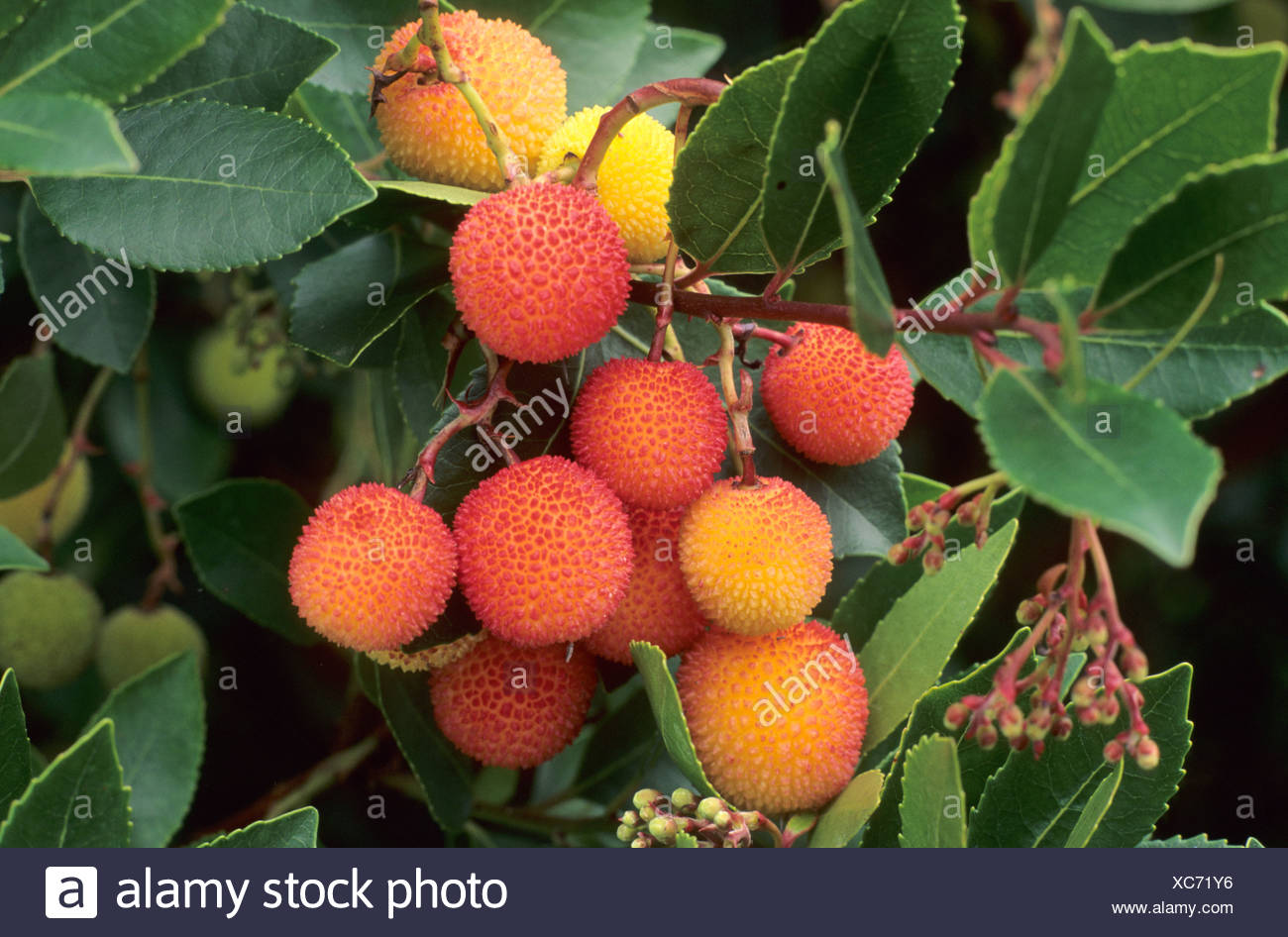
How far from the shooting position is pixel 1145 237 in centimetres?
66

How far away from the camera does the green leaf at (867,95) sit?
0.72m

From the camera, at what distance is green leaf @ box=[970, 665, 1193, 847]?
922 mm

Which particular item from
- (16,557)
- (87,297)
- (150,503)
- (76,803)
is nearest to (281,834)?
(76,803)

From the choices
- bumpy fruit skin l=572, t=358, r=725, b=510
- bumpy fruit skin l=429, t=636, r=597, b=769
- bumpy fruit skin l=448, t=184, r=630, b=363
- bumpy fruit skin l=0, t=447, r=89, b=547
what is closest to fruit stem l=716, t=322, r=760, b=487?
bumpy fruit skin l=572, t=358, r=725, b=510

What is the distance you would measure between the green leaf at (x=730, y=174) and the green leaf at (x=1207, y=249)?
0.24 metres

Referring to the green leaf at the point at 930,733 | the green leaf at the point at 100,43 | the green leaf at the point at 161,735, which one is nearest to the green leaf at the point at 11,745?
the green leaf at the point at 161,735

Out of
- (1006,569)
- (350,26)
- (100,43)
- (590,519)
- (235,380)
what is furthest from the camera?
(1006,569)

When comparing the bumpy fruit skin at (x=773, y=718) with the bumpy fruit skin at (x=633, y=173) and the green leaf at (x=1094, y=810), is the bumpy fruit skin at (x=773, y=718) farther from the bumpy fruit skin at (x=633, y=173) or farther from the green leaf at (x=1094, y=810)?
the bumpy fruit skin at (x=633, y=173)

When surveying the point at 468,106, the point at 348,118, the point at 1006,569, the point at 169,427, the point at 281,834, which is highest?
the point at 468,106

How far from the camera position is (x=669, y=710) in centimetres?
88

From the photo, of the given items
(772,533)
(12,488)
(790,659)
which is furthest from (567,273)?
(12,488)

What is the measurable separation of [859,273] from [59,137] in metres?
0.43

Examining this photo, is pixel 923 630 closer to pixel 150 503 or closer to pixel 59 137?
pixel 59 137

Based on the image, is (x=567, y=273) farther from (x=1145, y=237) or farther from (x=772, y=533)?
(x=1145, y=237)
